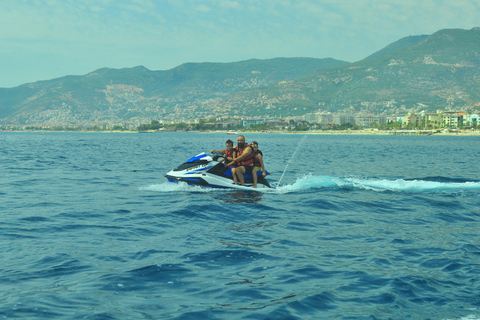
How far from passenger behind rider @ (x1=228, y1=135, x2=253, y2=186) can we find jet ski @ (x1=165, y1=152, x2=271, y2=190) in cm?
34

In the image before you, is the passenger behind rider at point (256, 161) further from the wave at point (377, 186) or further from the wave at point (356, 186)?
the wave at point (377, 186)

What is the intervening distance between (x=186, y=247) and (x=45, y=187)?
10.8m

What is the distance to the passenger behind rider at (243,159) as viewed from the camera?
15234 millimetres

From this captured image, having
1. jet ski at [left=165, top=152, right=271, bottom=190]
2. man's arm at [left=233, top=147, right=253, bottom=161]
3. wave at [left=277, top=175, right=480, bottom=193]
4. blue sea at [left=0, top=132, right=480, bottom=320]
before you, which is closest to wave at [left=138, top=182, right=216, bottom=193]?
jet ski at [left=165, top=152, right=271, bottom=190]

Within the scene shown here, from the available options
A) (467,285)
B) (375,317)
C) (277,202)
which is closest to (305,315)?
(375,317)

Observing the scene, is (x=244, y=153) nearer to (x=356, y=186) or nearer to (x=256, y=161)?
(x=256, y=161)

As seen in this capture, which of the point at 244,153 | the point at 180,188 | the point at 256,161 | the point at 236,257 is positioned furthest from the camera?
the point at 256,161

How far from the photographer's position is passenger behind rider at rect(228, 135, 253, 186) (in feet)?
50.0

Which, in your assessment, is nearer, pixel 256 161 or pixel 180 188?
pixel 180 188

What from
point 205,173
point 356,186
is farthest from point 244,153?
point 356,186

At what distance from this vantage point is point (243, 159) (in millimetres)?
15406

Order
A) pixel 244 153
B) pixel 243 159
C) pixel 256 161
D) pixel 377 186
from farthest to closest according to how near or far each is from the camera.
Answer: pixel 377 186
pixel 256 161
pixel 243 159
pixel 244 153

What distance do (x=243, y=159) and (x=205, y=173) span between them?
1402 mm

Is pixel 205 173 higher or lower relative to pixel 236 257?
higher
